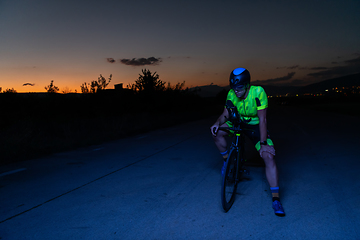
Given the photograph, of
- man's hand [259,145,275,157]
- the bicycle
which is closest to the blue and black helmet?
the bicycle

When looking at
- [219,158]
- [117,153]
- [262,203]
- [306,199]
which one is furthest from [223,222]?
[117,153]

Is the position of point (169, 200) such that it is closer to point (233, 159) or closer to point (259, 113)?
point (233, 159)

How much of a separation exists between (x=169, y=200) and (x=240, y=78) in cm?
211

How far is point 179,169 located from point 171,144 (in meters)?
3.62

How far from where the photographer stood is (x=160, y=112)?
24750mm

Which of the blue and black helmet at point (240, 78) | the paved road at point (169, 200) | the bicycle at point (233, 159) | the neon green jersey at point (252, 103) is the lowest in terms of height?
the paved road at point (169, 200)

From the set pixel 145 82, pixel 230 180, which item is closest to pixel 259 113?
pixel 230 180

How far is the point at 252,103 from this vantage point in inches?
156

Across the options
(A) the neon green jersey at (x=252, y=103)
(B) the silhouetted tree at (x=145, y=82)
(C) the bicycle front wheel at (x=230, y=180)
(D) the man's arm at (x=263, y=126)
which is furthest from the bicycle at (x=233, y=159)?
(B) the silhouetted tree at (x=145, y=82)

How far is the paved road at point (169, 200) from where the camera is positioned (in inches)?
125

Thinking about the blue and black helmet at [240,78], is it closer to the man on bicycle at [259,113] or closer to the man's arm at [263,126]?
the man on bicycle at [259,113]

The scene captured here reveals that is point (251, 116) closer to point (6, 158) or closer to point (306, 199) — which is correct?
point (306, 199)

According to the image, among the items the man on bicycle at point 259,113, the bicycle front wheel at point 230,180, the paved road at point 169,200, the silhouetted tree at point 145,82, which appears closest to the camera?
the paved road at point 169,200

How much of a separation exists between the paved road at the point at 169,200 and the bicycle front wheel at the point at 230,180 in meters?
0.13
